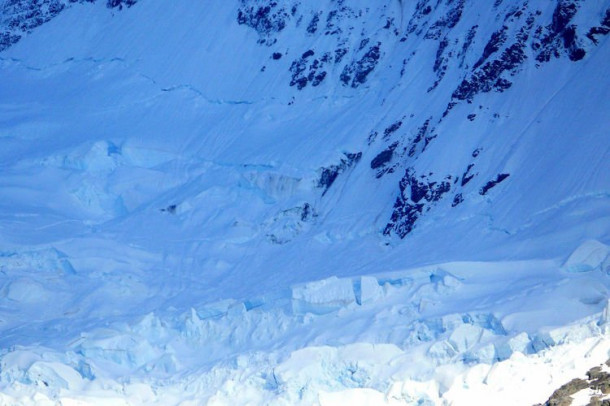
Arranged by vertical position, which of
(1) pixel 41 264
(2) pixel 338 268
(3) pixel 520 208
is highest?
(3) pixel 520 208

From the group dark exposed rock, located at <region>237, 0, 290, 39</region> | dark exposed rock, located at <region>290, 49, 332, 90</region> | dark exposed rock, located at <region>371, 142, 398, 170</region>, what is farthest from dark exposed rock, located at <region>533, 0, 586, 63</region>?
dark exposed rock, located at <region>237, 0, 290, 39</region>

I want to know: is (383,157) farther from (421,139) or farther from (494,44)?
(494,44)

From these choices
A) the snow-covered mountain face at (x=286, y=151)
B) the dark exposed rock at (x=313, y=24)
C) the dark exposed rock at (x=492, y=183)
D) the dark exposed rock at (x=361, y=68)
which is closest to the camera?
the snow-covered mountain face at (x=286, y=151)

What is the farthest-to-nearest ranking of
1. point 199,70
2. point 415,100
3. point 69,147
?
1. point 199,70
2. point 69,147
3. point 415,100

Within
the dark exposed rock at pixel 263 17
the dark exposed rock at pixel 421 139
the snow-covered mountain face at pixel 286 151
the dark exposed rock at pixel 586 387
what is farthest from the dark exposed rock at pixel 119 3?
the dark exposed rock at pixel 586 387

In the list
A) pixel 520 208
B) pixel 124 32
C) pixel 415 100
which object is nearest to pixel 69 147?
pixel 124 32

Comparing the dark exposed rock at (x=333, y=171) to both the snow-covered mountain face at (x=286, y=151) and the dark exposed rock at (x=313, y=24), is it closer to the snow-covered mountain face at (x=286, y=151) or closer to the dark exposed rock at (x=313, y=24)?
the snow-covered mountain face at (x=286, y=151)

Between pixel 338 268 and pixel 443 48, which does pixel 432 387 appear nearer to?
pixel 338 268

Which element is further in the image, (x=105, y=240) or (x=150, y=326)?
(x=105, y=240)

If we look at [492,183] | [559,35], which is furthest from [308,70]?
[492,183]
